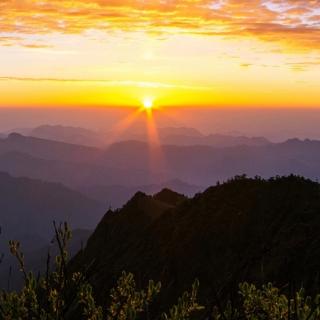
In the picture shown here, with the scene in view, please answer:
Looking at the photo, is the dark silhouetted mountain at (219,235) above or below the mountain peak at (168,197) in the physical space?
above

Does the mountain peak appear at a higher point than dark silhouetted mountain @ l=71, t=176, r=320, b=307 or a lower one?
lower

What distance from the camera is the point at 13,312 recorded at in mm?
6434

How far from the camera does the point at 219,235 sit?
39312mm

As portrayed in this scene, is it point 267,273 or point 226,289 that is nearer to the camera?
point 226,289

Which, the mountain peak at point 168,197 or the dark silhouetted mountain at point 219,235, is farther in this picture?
the mountain peak at point 168,197

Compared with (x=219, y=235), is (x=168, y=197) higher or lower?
lower

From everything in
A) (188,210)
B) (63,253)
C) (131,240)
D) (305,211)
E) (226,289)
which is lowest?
(131,240)

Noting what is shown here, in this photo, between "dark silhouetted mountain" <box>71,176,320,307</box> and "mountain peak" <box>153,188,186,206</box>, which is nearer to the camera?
"dark silhouetted mountain" <box>71,176,320,307</box>

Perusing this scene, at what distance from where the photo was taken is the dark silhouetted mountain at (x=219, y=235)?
30.8 metres

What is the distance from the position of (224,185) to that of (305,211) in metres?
13.2

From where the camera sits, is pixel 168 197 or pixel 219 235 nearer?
pixel 219 235

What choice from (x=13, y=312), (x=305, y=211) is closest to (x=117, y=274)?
(x=305, y=211)

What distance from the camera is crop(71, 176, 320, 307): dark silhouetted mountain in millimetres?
30812

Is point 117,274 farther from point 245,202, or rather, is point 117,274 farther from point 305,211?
point 305,211
